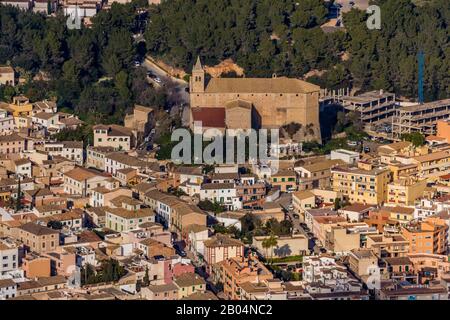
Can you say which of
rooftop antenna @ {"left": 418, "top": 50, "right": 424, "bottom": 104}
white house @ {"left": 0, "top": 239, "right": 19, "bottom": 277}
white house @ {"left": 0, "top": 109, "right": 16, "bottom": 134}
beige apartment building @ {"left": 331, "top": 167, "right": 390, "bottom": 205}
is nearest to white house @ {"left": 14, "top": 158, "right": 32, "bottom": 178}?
white house @ {"left": 0, "top": 109, "right": 16, "bottom": 134}

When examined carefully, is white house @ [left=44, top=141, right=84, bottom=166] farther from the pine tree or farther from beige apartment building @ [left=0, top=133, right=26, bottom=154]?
the pine tree

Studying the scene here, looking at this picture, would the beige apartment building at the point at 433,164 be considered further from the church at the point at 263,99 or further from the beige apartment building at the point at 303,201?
the church at the point at 263,99

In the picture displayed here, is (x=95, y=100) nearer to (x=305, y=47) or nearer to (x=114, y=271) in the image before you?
(x=305, y=47)

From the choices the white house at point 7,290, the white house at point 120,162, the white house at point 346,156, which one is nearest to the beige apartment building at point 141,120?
the white house at point 120,162

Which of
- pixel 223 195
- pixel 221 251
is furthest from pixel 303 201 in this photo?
pixel 221 251

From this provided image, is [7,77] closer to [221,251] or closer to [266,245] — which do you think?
[266,245]
